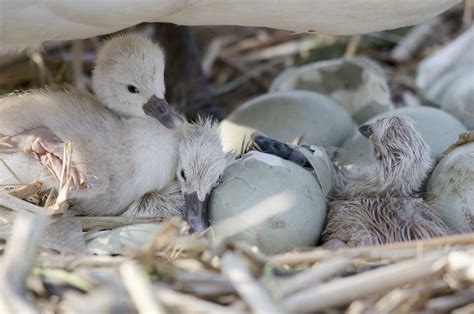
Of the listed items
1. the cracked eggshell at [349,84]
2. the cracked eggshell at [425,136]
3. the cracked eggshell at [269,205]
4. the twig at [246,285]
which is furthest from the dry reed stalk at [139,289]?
the cracked eggshell at [349,84]

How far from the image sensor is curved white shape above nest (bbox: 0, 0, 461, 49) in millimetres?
1617

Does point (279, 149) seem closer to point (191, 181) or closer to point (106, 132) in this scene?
point (191, 181)

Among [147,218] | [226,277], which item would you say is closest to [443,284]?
[226,277]

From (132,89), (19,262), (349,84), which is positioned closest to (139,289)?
(19,262)

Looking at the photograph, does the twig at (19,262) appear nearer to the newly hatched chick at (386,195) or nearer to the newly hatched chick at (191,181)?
the newly hatched chick at (191,181)

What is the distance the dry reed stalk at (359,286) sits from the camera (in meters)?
1.27

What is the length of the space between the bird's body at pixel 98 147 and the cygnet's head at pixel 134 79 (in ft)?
0.12

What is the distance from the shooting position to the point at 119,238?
1744 millimetres

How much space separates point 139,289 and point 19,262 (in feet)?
0.68

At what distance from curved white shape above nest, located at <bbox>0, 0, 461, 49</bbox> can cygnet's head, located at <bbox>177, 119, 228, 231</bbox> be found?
245 millimetres

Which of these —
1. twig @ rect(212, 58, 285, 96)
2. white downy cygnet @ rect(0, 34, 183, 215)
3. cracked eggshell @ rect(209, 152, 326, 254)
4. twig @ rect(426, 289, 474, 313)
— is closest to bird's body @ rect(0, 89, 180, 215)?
white downy cygnet @ rect(0, 34, 183, 215)

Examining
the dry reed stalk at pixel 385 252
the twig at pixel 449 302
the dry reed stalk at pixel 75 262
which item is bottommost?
the twig at pixel 449 302

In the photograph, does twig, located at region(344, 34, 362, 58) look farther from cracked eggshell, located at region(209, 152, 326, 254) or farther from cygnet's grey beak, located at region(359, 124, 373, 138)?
cracked eggshell, located at region(209, 152, 326, 254)

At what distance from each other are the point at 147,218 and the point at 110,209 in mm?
77
